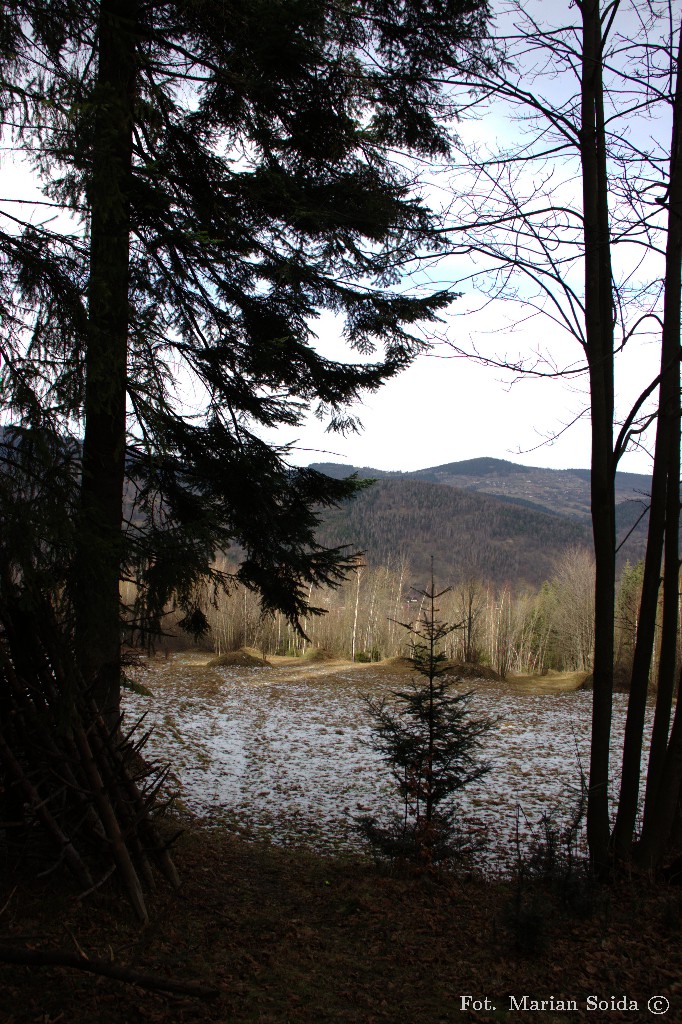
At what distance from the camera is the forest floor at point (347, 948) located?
279 cm

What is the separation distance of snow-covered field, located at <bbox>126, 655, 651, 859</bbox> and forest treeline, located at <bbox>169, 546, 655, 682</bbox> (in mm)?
3237

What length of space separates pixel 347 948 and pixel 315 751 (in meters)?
5.48

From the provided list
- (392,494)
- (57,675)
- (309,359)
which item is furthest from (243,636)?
(392,494)

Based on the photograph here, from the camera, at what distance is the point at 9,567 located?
3.43 metres

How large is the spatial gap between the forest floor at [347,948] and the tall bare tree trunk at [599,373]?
2.62ft

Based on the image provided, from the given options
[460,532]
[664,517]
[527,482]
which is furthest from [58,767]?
[527,482]

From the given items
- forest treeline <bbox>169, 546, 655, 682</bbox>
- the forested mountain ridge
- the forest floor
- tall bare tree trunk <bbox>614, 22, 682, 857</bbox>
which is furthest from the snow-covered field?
the forested mountain ridge

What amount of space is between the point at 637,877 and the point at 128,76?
6224 millimetres

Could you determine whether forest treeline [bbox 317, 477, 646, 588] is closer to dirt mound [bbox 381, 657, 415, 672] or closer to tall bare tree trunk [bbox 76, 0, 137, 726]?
dirt mound [bbox 381, 657, 415, 672]

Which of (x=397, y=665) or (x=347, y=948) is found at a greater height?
(x=347, y=948)

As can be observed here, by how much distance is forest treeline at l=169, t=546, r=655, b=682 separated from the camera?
20500mm

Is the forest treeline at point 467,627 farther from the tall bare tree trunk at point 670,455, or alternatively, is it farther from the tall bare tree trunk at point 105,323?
the tall bare tree trunk at point 105,323

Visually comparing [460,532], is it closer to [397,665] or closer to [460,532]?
[460,532]

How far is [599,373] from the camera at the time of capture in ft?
15.4
